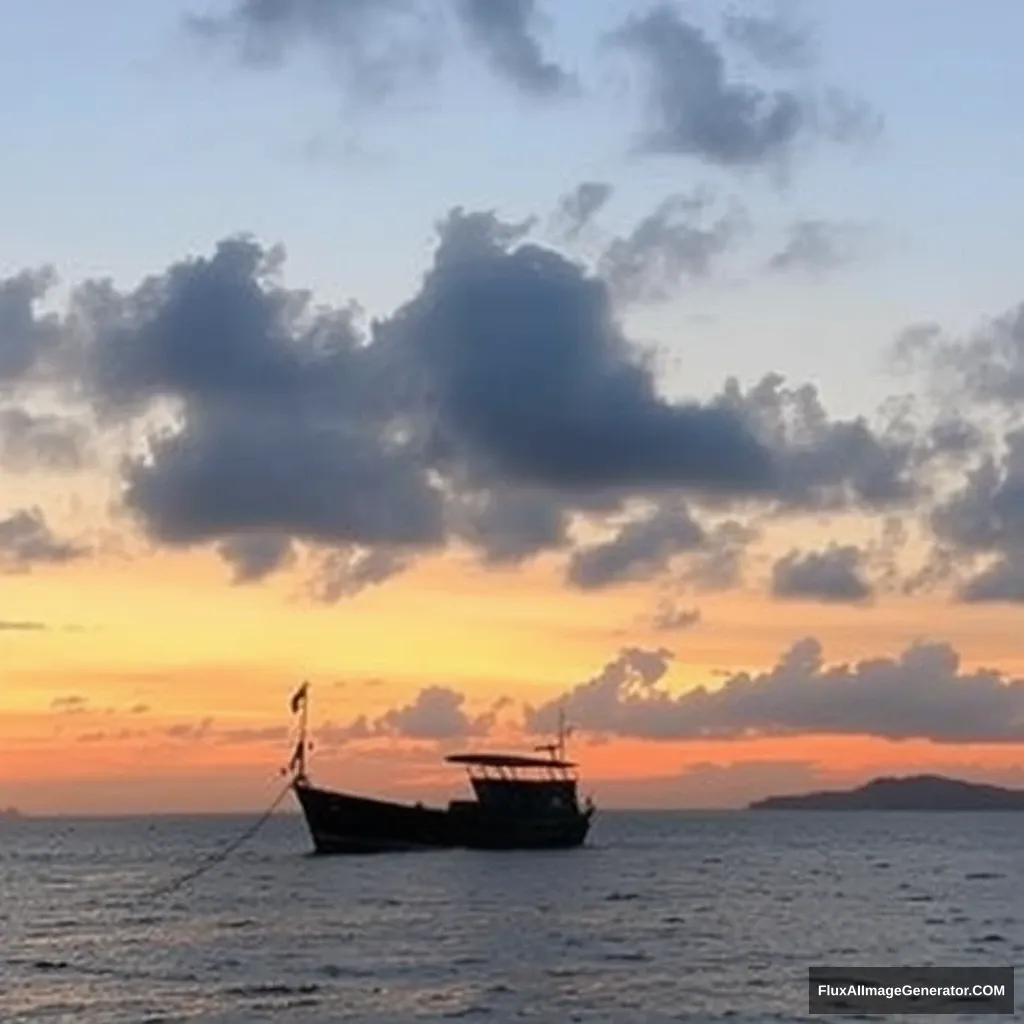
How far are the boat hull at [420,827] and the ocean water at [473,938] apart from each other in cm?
150

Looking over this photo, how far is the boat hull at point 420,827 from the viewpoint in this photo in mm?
126938

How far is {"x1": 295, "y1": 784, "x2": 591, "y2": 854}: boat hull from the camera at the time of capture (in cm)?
12694

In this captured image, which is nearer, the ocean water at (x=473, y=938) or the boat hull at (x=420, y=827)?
the ocean water at (x=473, y=938)

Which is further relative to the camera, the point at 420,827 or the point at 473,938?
the point at 420,827

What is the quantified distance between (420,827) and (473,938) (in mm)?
51727

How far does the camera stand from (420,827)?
130m

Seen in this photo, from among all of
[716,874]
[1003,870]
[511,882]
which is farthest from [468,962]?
[1003,870]

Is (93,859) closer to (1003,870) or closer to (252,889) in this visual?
(252,889)

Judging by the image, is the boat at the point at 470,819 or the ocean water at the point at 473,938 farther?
the boat at the point at 470,819

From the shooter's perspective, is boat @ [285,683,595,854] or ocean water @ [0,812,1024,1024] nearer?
ocean water @ [0,812,1024,1024]

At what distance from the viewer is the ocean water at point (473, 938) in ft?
188

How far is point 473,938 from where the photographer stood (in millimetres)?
78750

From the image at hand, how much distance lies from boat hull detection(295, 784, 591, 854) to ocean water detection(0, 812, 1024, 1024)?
1504mm

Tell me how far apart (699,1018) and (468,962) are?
1788 centimetres
